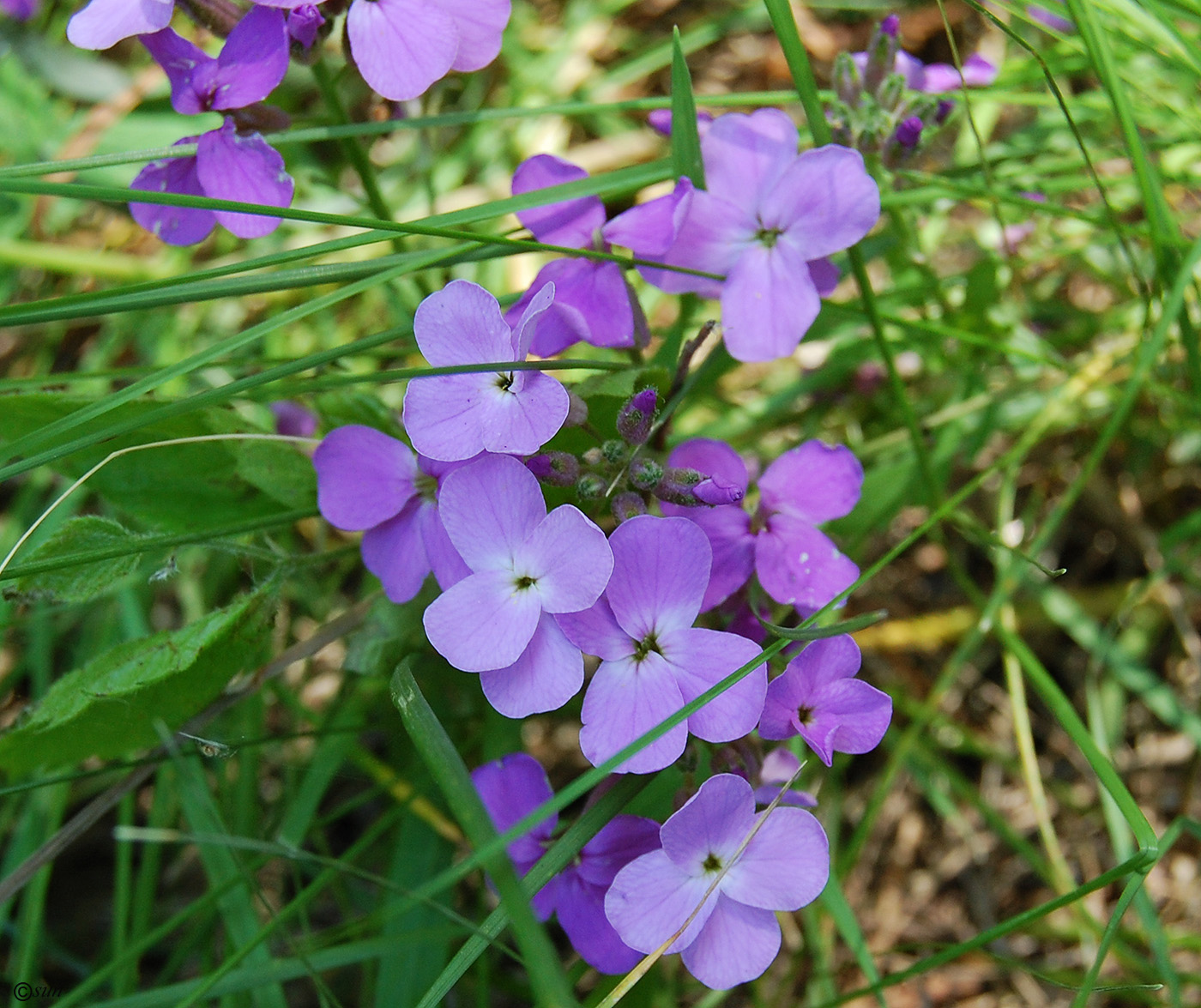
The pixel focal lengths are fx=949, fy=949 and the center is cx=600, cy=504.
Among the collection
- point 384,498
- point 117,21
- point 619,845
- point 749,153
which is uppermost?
point 117,21

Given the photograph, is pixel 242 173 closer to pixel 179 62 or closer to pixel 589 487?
pixel 179 62

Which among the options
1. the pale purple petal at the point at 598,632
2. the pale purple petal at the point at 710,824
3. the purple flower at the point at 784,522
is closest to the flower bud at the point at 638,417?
the purple flower at the point at 784,522

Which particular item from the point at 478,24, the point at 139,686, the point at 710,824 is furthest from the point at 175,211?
the point at 710,824

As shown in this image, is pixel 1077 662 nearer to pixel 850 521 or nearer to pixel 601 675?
→ pixel 850 521

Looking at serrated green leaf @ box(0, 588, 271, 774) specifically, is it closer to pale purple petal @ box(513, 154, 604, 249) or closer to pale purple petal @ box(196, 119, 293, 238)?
pale purple petal @ box(196, 119, 293, 238)

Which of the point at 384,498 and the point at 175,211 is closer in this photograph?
the point at 384,498

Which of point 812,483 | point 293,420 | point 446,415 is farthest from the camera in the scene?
point 293,420

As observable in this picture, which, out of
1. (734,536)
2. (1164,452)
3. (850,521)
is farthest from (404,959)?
(1164,452)
